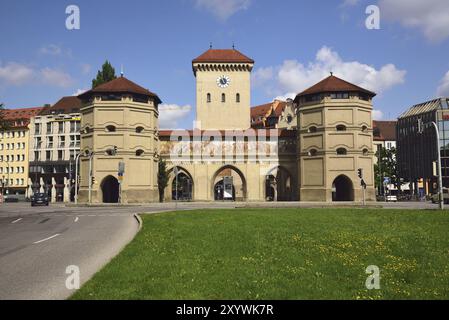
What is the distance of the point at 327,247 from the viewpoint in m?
11.7

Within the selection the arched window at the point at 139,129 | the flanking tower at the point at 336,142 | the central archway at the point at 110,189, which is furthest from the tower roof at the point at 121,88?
the flanking tower at the point at 336,142

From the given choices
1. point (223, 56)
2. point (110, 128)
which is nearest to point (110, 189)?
point (110, 128)

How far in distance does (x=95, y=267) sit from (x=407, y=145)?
3737 inches

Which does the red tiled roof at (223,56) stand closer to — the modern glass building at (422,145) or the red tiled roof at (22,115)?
the modern glass building at (422,145)

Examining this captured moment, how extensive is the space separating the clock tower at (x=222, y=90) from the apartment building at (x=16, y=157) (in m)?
44.1

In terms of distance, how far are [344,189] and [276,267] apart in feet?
177

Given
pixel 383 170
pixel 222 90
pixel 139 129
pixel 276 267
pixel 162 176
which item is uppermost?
pixel 222 90

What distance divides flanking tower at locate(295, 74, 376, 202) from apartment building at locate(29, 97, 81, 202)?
4908 cm

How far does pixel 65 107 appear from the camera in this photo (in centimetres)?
9181

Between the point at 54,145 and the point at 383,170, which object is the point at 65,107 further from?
the point at 383,170

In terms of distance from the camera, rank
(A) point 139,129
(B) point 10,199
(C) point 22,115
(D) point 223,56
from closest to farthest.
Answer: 1. (A) point 139,129
2. (D) point 223,56
3. (B) point 10,199
4. (C) point 22,115

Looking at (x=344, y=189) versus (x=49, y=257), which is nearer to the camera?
(x=49, y=257)
